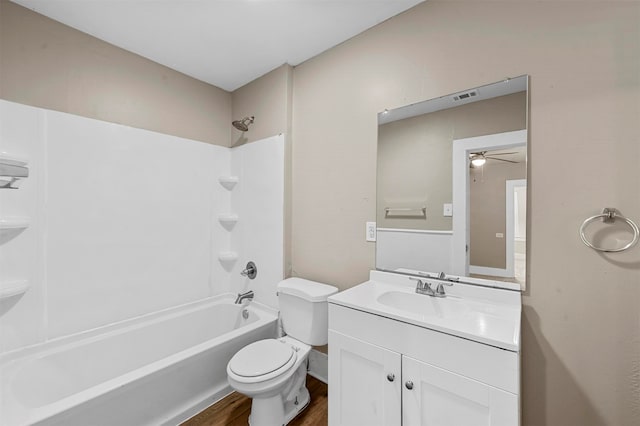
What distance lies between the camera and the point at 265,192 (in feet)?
7.84

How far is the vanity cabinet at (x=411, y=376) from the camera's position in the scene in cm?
96

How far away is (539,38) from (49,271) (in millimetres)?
3023

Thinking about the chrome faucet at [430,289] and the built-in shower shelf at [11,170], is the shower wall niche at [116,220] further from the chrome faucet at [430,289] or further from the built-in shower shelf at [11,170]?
the chrome faucet at [430,289]

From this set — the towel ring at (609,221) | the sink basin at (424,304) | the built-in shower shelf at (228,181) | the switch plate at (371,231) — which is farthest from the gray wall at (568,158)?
the built-in shower shelf at (228,181)

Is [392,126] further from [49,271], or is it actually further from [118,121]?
[49,271]

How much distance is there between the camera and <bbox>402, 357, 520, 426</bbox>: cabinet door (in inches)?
37.5

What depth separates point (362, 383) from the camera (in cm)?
132

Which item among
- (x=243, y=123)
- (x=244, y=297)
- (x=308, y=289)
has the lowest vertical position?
(x=244, y=297)

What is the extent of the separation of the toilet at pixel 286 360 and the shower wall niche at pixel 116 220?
43 cm

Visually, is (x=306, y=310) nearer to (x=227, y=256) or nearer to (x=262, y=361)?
(x=262, y=361)

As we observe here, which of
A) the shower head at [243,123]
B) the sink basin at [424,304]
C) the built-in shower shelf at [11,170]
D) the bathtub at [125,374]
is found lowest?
the bathtub at [125,374]

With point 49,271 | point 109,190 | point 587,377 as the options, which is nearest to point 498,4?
point 587,377

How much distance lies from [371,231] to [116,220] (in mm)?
1857

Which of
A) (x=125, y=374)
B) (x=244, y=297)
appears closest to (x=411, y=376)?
(x=125, y=374)
